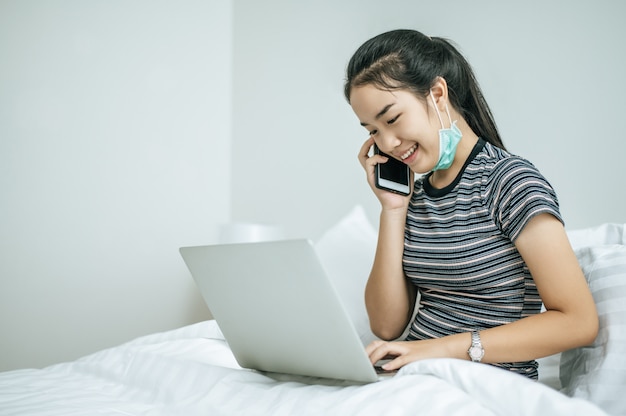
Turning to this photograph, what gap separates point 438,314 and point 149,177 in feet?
5.82

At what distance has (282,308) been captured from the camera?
88cm

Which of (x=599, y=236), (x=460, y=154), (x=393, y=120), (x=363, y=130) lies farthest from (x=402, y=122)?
(x=363, y=130)

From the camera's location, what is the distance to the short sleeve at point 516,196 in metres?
0.96

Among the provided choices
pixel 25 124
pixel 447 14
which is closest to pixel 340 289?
pixel 447 14

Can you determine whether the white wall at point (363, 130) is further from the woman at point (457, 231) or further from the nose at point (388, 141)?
the nose at point (388, 141)

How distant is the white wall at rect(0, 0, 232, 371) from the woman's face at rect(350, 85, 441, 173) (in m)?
1.63

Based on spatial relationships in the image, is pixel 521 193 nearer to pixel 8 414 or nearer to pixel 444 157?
pixel 444 157

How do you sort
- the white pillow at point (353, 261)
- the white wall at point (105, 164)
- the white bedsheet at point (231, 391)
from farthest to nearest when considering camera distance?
the white wall at point (105, 164), the white pillow at point (353, 261), the white bedsheet at point (231, 391)

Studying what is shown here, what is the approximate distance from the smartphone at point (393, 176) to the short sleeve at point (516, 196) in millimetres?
236

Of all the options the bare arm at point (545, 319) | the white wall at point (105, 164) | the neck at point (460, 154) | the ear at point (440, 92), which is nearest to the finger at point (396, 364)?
the bare arm at point (545, 319)

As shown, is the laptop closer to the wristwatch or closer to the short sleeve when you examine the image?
the wristwatch

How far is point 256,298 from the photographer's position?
0.92 metres

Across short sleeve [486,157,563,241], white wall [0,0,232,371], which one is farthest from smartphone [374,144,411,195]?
white wall [0,0,232,371]

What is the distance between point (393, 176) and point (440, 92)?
0.22 metres
